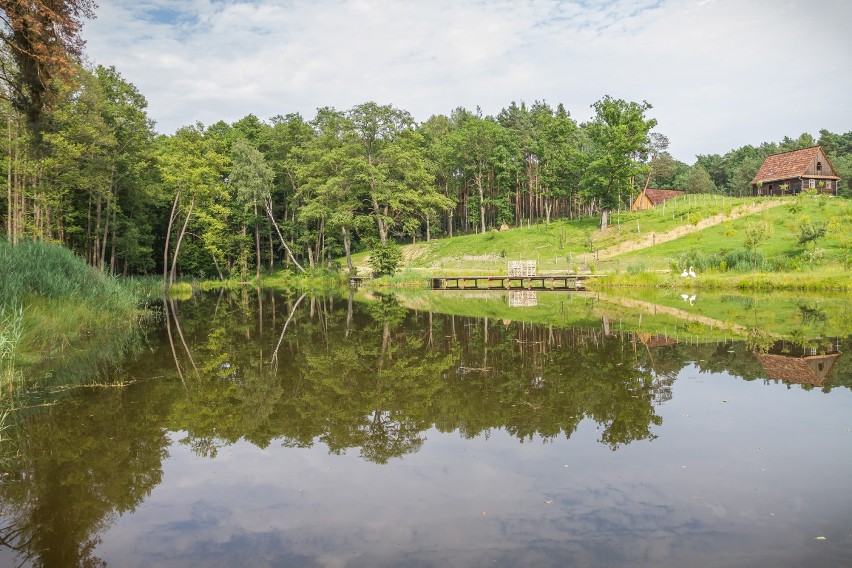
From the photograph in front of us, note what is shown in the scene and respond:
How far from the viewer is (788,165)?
189 ft

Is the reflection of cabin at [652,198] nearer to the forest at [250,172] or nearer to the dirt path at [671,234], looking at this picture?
the forest at [250,172]

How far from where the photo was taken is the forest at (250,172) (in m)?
29.3

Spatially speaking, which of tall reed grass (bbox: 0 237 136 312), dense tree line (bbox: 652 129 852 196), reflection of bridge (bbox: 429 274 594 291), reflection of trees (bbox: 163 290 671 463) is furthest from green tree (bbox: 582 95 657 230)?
tall reed grass (bbox: 0 237 136 312)

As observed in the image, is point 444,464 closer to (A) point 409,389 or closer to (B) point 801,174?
(A) point 409,389

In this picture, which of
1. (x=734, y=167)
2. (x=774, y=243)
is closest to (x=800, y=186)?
(x=774, y=243)

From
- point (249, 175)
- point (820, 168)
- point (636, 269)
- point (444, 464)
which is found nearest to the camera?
point (444, 464)

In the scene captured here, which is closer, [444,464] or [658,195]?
[444,464]

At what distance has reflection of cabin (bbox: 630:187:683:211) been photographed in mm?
71938

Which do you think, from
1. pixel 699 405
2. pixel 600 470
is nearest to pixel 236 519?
pixel 600 470

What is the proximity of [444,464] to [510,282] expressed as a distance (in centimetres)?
3477

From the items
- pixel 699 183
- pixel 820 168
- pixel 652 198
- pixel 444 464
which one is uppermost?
pixel 699 183

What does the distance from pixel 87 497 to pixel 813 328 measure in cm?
1856

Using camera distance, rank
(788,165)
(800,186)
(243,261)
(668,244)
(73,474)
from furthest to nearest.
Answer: (788,165) → (800,186) → (243,261) → (668,244) → (73,474)

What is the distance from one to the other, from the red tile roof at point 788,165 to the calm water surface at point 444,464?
5294cm
